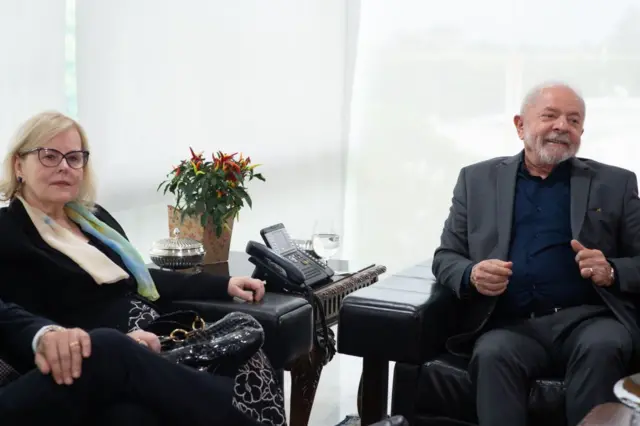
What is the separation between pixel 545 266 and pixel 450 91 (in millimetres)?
2831

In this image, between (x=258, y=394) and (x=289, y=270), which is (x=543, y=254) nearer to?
(x=289, y=270)

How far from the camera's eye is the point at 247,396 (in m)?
2.31

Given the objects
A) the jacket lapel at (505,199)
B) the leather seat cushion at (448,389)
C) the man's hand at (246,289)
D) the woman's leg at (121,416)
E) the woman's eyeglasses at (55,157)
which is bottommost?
the leather seat cushion at (448,389)

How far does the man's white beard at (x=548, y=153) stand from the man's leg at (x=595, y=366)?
60 centimetres

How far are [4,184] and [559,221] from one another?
5.69 feet

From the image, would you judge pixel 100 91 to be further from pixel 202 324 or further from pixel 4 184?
pixel 202 324

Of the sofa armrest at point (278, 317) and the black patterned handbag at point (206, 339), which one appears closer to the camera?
the black patterned handbag at point (206, 339)

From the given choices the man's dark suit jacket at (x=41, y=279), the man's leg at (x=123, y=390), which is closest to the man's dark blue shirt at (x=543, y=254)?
the man's leg at (x=123, y=390)

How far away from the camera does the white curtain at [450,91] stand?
4.97 metres

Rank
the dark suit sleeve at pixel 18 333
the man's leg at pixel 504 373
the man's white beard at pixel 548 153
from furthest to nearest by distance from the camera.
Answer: the man's white beard at pixel 548 153
the man's leg at pixel 504 373
the dark suit sleeve at pixel 18 333

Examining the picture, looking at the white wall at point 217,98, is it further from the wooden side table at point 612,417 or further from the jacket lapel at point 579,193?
the wooden side table at point 612,417

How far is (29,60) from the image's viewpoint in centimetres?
334

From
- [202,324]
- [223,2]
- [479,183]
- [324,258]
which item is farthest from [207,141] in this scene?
[202,324]

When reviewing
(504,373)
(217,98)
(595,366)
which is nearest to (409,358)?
(504,373)
